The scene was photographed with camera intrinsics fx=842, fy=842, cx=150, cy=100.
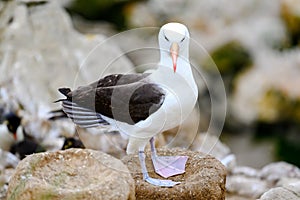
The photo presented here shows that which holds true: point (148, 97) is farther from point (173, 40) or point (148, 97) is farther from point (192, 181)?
point (192, 181)

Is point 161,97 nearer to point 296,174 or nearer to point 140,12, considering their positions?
point 296,174

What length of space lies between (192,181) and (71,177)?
594mm

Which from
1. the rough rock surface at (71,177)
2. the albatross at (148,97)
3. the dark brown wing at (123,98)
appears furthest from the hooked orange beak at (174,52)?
the rough rock surface at (71,177)

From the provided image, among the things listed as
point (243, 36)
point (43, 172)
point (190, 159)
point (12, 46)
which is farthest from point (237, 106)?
point (43, 172)

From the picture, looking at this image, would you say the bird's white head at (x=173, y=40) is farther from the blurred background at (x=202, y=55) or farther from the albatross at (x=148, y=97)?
the blurred background at (x=202, y=55)

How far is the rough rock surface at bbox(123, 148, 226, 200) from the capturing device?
3695 mm

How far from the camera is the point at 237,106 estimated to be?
28.0 ft

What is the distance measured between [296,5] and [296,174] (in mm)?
4202

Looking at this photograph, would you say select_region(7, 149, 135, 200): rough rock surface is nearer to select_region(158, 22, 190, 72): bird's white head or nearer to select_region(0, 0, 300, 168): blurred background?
select_region(158, 22, 190, 72): bird's white head

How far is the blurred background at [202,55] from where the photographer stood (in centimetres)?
586

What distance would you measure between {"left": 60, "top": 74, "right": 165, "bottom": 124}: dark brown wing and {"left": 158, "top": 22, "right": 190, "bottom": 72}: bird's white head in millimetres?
153

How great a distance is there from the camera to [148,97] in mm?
3568

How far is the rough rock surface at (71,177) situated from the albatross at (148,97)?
0.67 feet

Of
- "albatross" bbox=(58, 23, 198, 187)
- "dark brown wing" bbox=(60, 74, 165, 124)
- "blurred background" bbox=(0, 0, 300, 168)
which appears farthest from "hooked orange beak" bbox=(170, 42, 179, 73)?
"blurred background" bbox=(0, 0, 300, 168)
